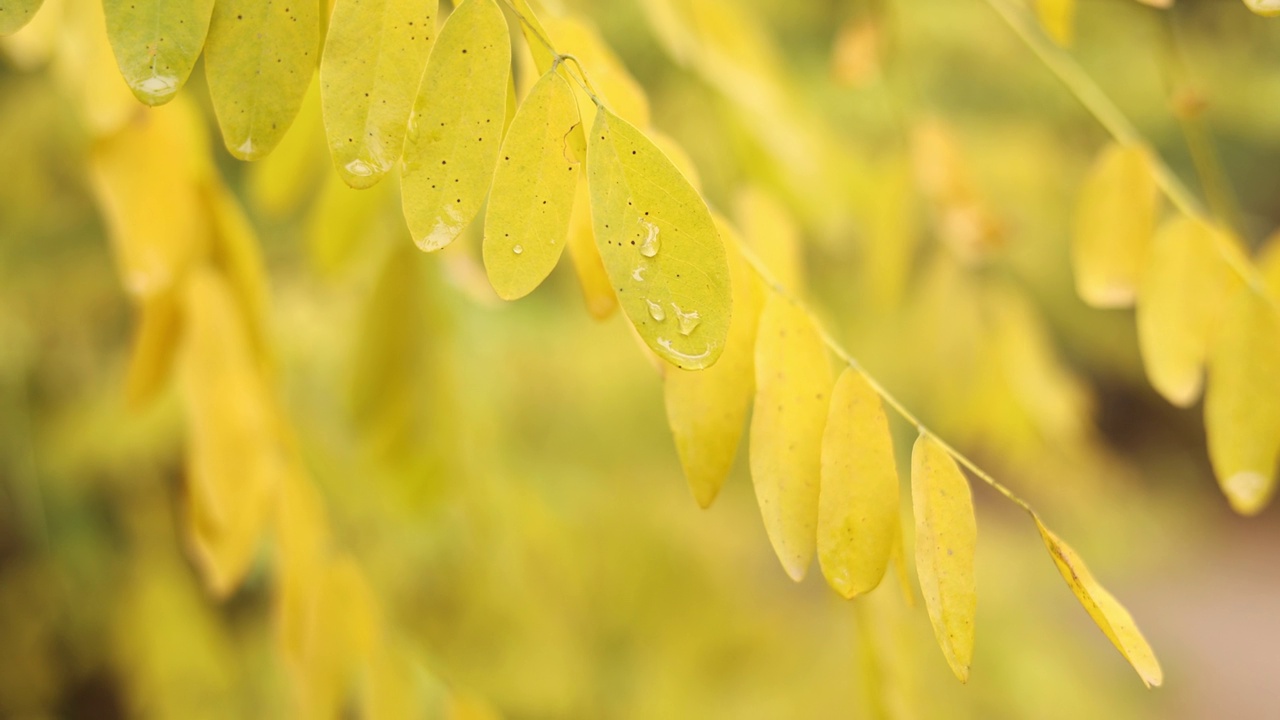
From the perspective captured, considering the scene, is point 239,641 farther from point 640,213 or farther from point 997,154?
point 997,154

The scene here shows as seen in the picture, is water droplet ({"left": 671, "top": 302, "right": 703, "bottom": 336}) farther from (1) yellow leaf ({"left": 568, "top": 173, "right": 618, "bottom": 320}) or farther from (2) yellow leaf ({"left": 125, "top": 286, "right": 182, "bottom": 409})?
(2) yellow leaf ({"left": 125, "top": 286, "right": 182, "bottom": 409})

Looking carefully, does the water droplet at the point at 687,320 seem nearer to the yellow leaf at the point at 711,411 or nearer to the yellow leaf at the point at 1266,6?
the yellow leaf at the point at 711,411

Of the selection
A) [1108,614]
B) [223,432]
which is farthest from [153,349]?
[1108,614]

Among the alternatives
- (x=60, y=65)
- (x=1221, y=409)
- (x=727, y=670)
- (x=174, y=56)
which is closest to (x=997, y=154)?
(x=727, y=670)

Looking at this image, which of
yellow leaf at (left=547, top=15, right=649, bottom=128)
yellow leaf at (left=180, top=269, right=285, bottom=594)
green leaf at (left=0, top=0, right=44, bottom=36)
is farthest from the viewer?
yellow leaf at (left=180, top=269, right=285, bottom=594)

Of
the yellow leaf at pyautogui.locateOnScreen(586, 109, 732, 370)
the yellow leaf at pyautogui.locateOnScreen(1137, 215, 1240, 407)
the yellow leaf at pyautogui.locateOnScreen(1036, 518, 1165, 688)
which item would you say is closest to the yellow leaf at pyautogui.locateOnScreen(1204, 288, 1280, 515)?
the yellow leaf at pyautogui.locateOnScreen(1137, 215, 1240, 407)

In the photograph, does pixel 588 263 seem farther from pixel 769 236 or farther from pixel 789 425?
pixel 769 236

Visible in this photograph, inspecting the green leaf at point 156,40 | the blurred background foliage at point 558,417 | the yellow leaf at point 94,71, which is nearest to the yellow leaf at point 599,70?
the blurred background foliage at point 558,417
